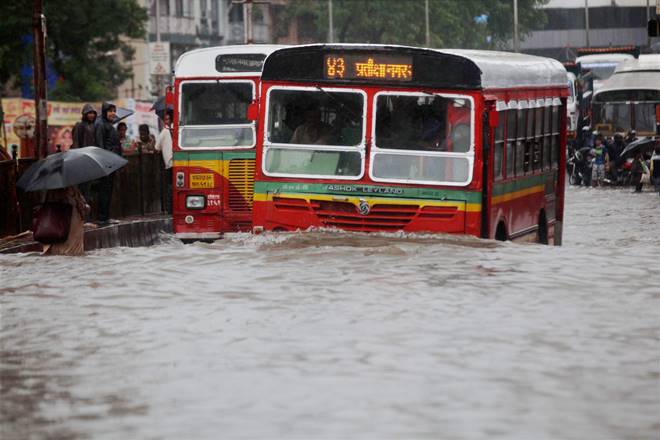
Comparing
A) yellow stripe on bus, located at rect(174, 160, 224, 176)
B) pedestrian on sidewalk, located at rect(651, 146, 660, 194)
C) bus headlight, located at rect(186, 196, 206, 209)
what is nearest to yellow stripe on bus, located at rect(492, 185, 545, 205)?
yellow stripe on bus, located at rect(174, 160, 224, 176)

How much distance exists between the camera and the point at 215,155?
21.8 m

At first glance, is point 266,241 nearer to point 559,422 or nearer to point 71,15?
point 559,422

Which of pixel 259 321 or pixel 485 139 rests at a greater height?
pixel 485 139

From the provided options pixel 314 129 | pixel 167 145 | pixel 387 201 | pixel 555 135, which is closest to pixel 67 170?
pixel 314 129

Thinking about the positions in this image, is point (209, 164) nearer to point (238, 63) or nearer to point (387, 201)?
point (238, 63)

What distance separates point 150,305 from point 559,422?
5.50 meters

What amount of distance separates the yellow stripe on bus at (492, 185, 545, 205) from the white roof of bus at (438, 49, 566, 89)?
1.13 meters

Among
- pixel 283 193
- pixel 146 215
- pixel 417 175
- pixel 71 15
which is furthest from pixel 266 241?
pixel 71 15

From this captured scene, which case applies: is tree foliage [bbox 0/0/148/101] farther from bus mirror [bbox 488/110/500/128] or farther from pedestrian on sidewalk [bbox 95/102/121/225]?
bus mirror [bbox 488/110/500/128]

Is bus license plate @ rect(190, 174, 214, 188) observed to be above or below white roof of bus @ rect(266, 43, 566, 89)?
below

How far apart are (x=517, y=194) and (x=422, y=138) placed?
85.7 inches

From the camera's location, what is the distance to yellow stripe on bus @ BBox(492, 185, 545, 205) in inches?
676

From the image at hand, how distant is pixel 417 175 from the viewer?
1661 centimetres

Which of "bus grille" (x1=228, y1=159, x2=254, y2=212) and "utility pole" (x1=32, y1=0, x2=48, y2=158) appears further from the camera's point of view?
"utility pole" (x1=32, y1=0, x2=48, y2=158)
